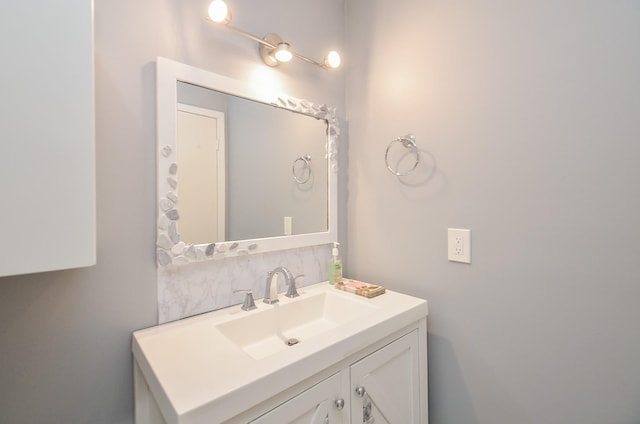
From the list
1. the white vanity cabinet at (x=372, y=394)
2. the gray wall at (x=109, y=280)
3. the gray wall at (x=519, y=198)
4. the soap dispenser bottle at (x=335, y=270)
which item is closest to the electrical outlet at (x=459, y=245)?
the gray wall at (x=519, y=198)

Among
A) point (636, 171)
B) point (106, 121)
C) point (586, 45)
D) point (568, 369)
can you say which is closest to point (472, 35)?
point (586, 45)

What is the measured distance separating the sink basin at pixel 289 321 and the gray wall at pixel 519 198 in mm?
283

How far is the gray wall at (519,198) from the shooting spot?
796 mm

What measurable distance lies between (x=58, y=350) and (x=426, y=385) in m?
1.22

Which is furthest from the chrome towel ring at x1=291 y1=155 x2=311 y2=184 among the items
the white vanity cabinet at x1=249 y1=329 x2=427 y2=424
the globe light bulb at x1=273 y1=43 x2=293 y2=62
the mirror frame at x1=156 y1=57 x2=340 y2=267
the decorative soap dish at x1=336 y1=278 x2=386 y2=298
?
the white vanity cabinet at x1=249 y1=329 x2=427 y2=424

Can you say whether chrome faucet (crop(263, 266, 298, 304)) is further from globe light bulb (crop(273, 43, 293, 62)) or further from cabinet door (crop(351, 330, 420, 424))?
globe light bulb (crop(273, 43, 293, 62))

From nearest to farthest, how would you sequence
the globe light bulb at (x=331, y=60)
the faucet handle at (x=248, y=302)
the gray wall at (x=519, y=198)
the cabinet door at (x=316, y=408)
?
1. the cabinet door at (x=316, y=408)
2. the gray wall at (x=519, y=198)
3. the faucet handle at (x=248, y=302)
4. the globe light bulb at (x=331, y=60)

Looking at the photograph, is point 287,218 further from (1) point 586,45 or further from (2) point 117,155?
(1) point 586,45

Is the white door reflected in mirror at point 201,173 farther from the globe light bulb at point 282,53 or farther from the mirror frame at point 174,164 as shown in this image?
the globe light bulb at point 282,53

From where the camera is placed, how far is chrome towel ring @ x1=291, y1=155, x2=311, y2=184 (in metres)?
1.32

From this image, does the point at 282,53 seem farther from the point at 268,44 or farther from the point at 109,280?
the point at 109,280

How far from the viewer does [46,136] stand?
56 centimetres

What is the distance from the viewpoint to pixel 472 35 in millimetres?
1051

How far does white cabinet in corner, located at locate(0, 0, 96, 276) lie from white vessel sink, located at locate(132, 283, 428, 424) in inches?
12.8
